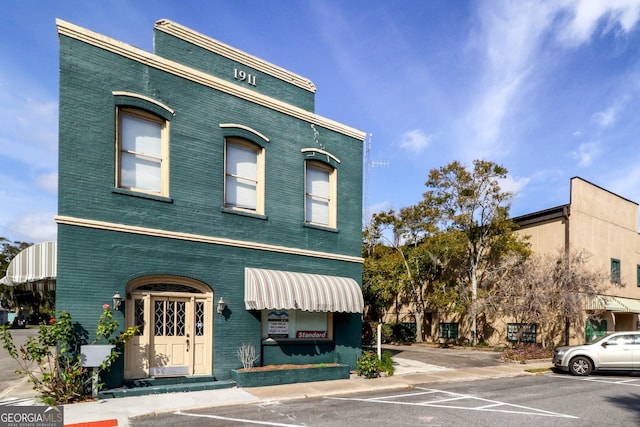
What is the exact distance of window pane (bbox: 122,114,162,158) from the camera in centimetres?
1186

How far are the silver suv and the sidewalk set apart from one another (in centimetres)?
173

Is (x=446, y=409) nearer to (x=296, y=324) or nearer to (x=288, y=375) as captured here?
(x=288, y=375)

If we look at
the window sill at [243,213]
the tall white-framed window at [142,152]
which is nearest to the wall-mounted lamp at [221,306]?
the window sill at [243,213]

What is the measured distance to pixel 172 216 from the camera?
481 inches

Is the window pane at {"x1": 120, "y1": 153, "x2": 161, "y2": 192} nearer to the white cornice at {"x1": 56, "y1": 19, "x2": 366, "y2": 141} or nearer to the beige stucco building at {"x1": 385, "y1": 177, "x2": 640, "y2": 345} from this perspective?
the white cornice at {"x1": 56, "y1": 19, "x2": 366, "y2": 141}

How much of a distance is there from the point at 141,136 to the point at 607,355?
54.9 ft

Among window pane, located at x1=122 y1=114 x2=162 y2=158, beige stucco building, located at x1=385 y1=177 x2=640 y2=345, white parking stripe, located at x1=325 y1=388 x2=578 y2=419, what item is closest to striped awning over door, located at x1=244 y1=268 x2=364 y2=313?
white parking stripe, located at x1=325 y1=388 x2=578 y2=419

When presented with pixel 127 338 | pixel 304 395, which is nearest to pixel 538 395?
pixel 304 395

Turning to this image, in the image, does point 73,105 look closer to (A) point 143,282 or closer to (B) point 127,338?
(A) point 143,282

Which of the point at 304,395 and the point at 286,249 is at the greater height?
the point at 286,249

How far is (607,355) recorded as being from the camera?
52.4 ft

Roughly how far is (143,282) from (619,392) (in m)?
13.1

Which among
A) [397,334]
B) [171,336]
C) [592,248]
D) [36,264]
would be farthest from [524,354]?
[36,264]

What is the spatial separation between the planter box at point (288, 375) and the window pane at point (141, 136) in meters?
6.36
